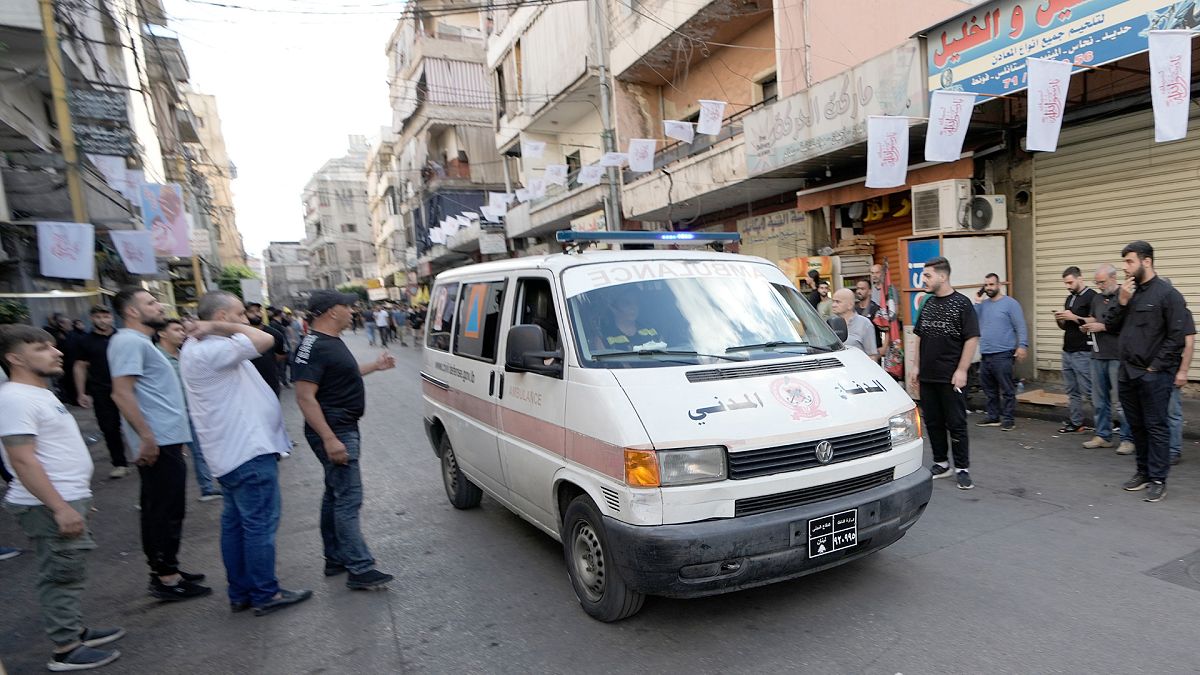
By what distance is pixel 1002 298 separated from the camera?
7453 millimetres

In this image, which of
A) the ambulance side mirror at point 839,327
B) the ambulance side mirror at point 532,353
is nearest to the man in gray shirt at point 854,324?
the ambulance side mirror at point 839,327

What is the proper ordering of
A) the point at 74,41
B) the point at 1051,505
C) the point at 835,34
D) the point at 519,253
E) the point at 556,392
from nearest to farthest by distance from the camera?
1. the point at 556,392
2. the point at 1051,505
3. the point at 835,34
4. the point at 74,41
5. the point at 519,253

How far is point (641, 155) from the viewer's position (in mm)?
13695

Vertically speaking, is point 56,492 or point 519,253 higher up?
point 519,253

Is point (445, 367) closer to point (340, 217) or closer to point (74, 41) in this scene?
point (74, 41)

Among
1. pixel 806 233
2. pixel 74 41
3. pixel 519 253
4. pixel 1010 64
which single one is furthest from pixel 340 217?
pixel 1010 64

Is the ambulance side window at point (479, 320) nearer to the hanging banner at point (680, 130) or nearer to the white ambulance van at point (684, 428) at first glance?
the white ambulance van at point (684, 428)

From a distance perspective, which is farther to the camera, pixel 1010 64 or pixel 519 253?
pixel 519 253


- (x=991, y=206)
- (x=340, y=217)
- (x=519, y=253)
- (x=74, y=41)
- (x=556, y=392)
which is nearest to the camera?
(x=556, y=392)

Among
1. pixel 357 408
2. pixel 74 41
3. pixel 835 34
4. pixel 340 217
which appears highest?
pixel 340 217

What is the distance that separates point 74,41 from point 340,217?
7075 centimetres

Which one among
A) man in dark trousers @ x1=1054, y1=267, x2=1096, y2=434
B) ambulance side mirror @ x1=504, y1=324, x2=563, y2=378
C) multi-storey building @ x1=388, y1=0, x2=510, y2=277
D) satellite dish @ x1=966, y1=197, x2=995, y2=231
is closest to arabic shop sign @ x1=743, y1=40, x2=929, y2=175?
satellite dish @ x1=966, y1=197, x2=995, y2=231

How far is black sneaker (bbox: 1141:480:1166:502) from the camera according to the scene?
467 cm

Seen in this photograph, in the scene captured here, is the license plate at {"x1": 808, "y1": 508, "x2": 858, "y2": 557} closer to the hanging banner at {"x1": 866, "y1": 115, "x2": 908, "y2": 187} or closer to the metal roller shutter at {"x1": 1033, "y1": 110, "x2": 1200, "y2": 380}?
the hanging banner at {"x1": 866, "y1": 115, "x2": 908, "y2": 187}
